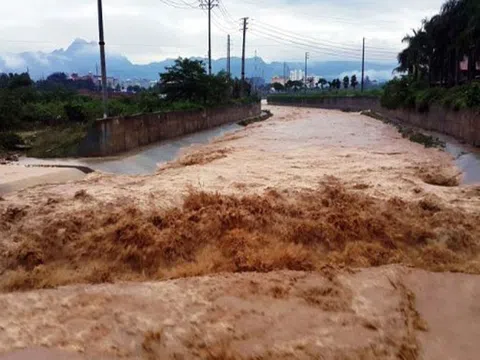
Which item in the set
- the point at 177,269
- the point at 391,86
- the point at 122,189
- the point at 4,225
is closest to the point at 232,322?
the point at 177,269

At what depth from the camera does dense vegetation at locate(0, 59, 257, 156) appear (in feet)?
63.1

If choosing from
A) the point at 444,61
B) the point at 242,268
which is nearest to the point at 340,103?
the point at 444,61

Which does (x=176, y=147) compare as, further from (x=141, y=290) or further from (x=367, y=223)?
(x=141, y=290)

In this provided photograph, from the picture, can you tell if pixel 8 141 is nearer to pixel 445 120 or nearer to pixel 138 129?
pixel 138 129

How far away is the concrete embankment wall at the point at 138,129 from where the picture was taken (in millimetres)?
18266

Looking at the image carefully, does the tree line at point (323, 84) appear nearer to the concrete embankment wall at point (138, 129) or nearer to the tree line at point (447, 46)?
the tree line at point (447, 46)

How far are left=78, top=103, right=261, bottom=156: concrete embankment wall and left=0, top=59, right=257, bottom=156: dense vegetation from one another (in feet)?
2.09

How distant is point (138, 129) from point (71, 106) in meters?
4.89

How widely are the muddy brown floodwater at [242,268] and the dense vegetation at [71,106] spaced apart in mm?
6146

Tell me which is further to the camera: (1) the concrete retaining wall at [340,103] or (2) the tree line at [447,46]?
(1) the concrete retaining wall at [340,103]

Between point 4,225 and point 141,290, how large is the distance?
3.68m

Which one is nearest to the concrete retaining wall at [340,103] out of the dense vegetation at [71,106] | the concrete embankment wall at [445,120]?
the concrete embankment wall at [445,120]

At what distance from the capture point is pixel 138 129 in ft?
70.9

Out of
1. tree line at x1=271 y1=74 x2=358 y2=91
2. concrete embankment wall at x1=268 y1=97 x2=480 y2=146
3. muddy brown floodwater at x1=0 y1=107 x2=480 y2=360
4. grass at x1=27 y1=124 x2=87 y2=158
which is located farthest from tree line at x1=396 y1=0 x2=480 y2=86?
tree line at x1=271 y1=74 x2=358 y2=91
